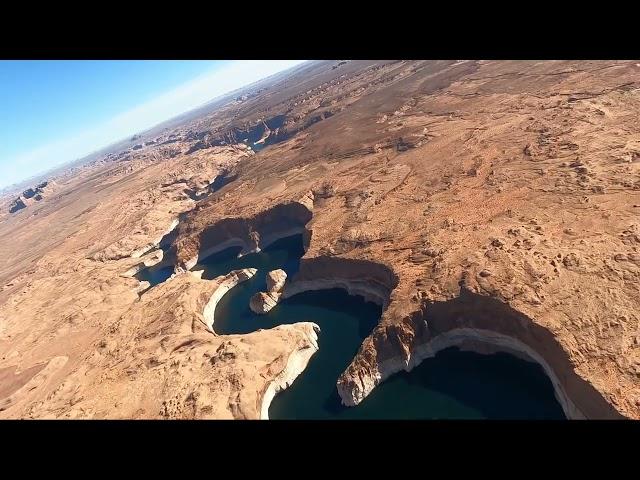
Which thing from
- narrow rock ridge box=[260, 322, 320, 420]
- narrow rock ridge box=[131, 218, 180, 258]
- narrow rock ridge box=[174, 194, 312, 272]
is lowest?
narrow rock ridge box=[131, 218, 180, 258]

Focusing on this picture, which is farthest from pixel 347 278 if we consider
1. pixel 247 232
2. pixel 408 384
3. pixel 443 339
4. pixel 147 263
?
pixel 147 263

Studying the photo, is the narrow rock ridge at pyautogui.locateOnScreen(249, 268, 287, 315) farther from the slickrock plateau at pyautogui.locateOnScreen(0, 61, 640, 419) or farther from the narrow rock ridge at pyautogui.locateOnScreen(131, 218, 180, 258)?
the narrow rock ridge at pyautogui.locateOnScreen(131, 218, 180, 258)

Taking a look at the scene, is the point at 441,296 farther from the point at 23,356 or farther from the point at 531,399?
the point at 23,356

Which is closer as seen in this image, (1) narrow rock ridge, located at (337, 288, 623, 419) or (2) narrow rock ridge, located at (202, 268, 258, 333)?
(1) narrow rock ridge, located at (337, 288, 623, 419)

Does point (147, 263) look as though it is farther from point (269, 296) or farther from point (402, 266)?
point (402, 266)

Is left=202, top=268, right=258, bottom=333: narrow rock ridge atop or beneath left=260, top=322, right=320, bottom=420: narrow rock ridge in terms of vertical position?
beneath

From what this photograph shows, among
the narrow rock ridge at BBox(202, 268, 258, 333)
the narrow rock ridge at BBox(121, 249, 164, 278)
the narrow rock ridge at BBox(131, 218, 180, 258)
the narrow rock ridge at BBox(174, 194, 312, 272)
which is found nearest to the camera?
the narrow rock ridge at BBox(202, 268, 258, 333)

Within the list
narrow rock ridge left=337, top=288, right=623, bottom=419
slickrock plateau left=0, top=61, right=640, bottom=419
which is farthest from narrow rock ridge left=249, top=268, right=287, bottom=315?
narrow rock ridge left=337, top=288, right=623, bottom=419

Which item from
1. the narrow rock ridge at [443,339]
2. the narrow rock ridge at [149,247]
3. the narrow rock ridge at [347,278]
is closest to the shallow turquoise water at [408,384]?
the narrow rock ridge at [443,339]

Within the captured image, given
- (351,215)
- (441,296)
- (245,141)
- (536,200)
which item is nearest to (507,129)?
(536,200)
